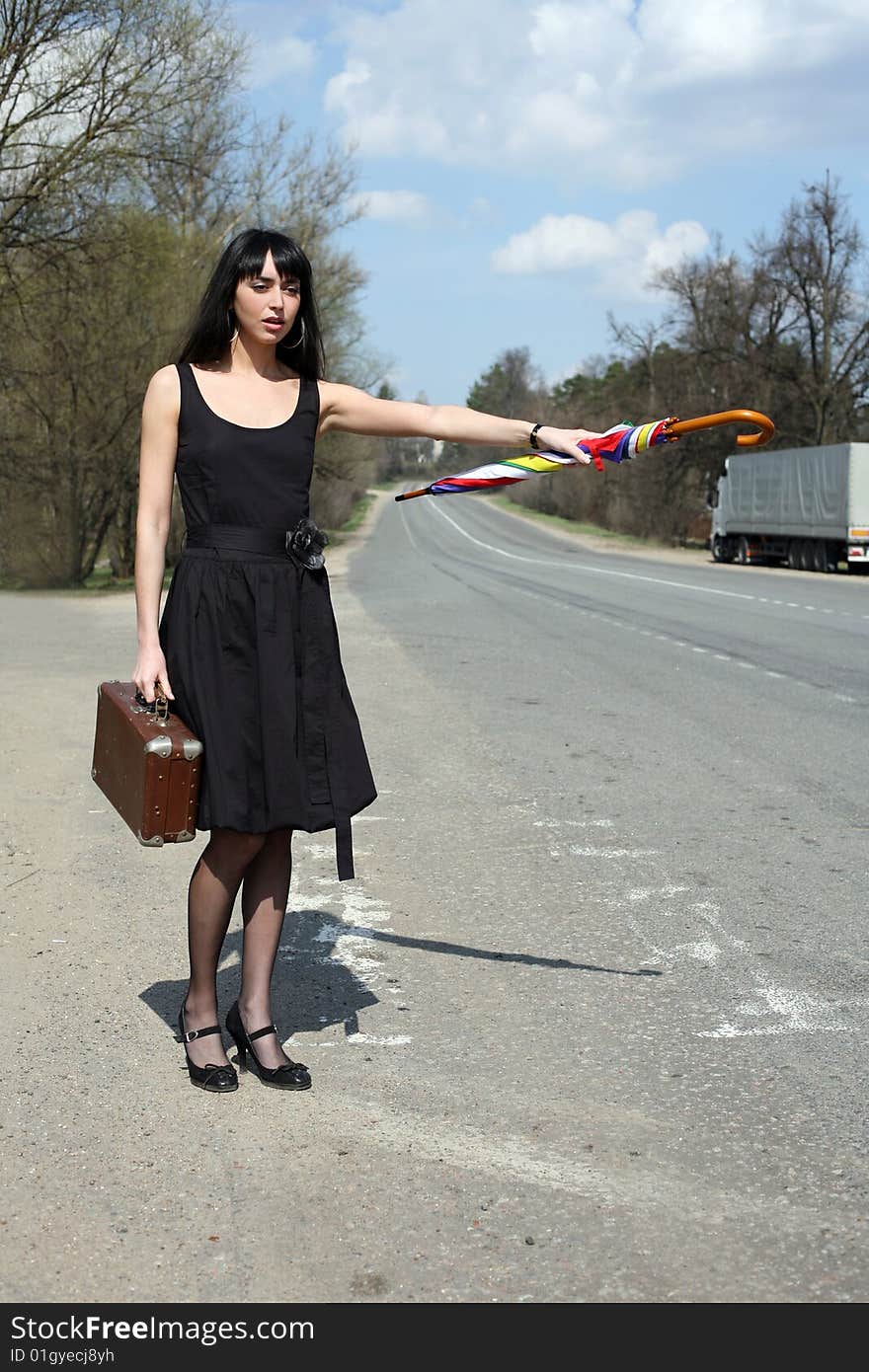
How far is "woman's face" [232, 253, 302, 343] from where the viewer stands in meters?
3.87

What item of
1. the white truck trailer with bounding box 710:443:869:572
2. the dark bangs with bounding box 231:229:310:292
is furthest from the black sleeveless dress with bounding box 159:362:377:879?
the white truck trailer with bounding box 710:443:869:572

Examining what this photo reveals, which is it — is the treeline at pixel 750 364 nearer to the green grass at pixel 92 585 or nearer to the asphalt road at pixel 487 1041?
the green grass at pixel 92 585

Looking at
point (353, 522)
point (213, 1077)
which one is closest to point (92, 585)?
point (213, 1077)

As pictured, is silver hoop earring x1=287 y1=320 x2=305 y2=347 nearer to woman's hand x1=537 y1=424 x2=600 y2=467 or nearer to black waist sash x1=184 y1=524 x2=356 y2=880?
A: black waist sash x1=184 y1=524 x2=356 y2=880

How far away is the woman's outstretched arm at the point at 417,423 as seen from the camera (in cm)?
405

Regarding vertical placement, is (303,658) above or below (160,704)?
above

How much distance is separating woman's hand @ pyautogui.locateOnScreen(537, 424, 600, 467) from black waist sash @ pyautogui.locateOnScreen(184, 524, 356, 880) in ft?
2.48

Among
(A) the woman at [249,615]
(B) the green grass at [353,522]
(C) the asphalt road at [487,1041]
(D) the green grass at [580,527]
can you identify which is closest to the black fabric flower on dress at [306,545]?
(A) the woman at [249,615]

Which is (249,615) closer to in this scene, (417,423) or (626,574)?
(417,423)

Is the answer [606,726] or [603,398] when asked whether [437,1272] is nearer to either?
[606,726]

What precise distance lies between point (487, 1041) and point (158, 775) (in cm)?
122

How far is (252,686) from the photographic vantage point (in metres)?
3.84

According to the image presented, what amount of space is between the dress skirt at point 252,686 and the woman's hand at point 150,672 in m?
0.04
